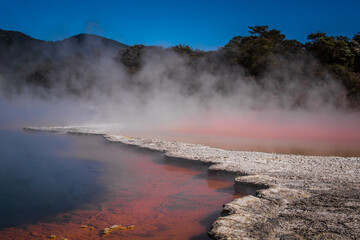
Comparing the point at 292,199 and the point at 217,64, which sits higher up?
the point at 217,64

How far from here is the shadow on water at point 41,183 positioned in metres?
3.47

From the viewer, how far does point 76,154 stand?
648 cm

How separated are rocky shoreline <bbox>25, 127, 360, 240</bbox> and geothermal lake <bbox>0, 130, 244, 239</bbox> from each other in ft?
1.24

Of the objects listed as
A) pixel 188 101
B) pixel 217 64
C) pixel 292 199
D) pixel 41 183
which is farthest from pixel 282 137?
pixel 217 64

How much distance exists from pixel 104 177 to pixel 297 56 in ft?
51.8

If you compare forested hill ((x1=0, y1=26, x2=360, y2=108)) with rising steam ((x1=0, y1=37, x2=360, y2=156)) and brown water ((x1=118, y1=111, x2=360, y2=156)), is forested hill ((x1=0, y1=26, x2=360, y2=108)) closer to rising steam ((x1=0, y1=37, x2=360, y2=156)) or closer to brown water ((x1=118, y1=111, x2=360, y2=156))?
rising steam ((x1=0, y1=37, x2=360, y2=156))

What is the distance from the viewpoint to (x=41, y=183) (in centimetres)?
455

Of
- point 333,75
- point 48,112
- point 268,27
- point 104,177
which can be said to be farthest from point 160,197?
point 268,27

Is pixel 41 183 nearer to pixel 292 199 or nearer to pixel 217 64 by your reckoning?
pixel 292 199

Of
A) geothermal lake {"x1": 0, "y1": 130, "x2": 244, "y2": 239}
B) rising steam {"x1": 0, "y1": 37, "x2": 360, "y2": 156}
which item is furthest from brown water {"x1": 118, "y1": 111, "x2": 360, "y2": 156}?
geothermal lake {"x1": 0, "y1": 130, "x2": 244, "y2": 239}

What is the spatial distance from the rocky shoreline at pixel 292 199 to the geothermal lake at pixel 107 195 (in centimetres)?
38

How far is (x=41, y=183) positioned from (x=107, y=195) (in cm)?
120

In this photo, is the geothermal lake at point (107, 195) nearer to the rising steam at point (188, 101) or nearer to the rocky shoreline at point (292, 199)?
the rocky shoreline at point (292, 199)

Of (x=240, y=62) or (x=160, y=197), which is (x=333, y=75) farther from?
(x=160, y=197)
